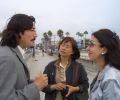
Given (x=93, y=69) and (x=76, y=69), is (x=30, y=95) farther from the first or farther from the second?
(x=93, y=69)

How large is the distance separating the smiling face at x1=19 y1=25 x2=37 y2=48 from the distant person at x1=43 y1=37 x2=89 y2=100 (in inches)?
61.5

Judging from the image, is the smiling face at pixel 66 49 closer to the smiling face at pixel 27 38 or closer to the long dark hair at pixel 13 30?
the smiling face at pixel 27 38

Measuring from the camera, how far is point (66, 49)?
Answer: 222 inches

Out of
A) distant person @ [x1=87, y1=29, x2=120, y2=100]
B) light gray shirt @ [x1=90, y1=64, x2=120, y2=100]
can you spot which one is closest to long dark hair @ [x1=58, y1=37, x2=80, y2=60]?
distant person @ [x1=87, y1=29, x2=120, y2=100]

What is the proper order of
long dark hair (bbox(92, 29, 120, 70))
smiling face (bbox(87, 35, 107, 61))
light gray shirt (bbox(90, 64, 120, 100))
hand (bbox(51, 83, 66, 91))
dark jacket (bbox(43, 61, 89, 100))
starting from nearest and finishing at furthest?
1. light gray shirt (bbox(90, 64, 120, 100))
2. long dark hair (bbox(92, 29, 120, 70))
3. smiling face (bbox(87, 35, 107, 61))
4. hand (bbox(51, 83, 66, 91))
5. dark jacket (bbox(43, 61, 89, 100))

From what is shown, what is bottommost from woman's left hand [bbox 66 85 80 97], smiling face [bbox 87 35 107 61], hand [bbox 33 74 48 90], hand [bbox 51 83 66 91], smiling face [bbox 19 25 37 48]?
woman's left hand [bbox 66 85 80 97]

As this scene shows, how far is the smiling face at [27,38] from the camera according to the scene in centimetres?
381

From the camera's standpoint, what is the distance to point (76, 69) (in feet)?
18.0

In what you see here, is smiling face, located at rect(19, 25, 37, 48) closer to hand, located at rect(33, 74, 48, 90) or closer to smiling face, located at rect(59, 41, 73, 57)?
hand, located at rect(33, 74, 48, 90)

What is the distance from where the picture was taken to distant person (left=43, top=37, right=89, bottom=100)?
17.6ft

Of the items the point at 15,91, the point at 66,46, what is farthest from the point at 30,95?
the point at 66,46

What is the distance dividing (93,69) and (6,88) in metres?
A: 20.1

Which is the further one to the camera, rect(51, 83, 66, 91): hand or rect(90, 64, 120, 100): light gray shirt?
rect(51, 83, 66, 91): hand

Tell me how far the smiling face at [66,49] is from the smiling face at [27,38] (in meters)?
1.75
